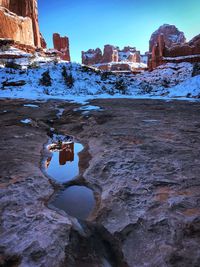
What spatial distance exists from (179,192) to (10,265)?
142 cm

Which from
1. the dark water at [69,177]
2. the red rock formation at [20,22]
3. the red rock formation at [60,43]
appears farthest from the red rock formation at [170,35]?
the dark water at [69,177]

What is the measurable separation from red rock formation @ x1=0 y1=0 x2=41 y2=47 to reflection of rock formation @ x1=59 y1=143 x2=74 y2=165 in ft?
122

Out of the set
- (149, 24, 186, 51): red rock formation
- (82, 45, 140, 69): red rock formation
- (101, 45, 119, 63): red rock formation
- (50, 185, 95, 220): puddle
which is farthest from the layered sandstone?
(149, 24, 186, 51): red rock formation

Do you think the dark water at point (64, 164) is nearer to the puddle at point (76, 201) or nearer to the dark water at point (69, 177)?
the dark water at point (69, 177)

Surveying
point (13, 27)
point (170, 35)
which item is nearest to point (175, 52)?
point (13, 27)

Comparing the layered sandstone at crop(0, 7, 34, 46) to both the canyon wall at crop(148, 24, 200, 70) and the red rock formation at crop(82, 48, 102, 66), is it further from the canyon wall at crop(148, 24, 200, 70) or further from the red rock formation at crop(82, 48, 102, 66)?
the red rock formation at crop(82, 48, 102, 66)

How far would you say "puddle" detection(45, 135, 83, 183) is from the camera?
10.2 feet

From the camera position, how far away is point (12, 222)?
186 cm

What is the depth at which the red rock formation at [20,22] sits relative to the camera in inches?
1446

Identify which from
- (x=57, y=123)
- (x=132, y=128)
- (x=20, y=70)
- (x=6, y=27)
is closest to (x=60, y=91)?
(x=20, y=70)

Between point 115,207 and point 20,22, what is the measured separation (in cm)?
4475

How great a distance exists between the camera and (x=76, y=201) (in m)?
2.42

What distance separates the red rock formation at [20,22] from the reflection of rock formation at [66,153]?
122 ft

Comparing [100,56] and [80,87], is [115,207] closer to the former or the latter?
[80,87]
